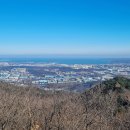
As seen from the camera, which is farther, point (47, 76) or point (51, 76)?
point (51, 76)

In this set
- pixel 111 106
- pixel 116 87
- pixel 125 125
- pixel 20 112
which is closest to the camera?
pixel 20 112

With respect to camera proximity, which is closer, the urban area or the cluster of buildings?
the urban area

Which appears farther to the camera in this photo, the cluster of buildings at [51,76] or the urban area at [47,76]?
the cluster of buildings at [51,76]

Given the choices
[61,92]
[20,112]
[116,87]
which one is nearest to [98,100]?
[61,92]

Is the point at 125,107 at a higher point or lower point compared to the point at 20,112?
lower

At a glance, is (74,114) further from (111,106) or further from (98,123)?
(111,106)

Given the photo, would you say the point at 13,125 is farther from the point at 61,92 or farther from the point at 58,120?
the point at 61,92

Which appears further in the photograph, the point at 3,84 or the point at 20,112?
the point at 3,84

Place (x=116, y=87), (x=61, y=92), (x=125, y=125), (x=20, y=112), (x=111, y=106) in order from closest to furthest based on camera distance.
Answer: (x=20, y=112) < (x=125, y=125) < (x=111, y=106) < (x=61, y=92) < (x=116, y=87)

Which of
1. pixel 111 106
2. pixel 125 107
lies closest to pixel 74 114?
pixel 111 106
